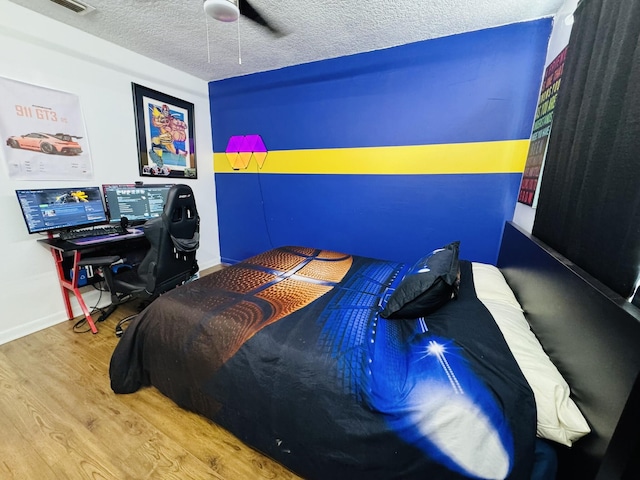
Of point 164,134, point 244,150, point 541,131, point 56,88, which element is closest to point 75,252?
point 56,88

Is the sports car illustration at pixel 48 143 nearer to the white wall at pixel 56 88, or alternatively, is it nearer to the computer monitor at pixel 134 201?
the white wall at pixel 56 88

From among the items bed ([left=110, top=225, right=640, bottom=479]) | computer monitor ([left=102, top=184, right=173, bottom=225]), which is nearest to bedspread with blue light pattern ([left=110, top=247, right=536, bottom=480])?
bed ([left=110, top=225, right=640, bottom=479])

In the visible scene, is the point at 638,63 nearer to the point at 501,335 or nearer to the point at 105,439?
the point at 501,335

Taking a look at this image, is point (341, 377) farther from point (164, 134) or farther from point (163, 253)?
point (164, 134)

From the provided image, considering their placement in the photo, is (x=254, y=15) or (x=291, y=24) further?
(x=291, y=24)

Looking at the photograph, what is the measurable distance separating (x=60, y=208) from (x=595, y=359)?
332 centimetres

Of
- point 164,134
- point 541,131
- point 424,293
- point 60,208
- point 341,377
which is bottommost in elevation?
point 341,377

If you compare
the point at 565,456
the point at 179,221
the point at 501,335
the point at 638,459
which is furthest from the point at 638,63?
the point at 179,221

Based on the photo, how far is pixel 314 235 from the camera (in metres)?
3.10

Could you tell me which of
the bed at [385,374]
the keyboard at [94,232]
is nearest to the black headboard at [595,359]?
the bed at [385,374]

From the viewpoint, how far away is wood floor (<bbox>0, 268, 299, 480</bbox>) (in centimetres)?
120

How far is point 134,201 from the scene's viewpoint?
2629 millimetres

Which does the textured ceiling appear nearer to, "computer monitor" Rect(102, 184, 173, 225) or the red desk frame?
"computer monitor" Rect(102, 184, 173, 225)

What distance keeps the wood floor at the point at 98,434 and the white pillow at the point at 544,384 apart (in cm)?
107
